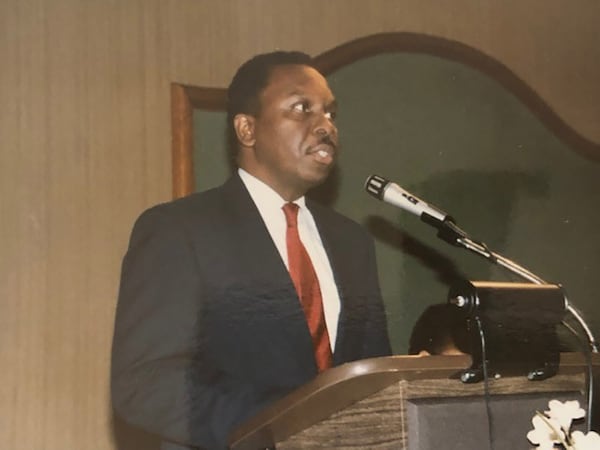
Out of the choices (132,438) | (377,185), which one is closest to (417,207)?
(377,185)

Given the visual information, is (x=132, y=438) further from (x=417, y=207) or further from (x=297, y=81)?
(x=297, y=81)

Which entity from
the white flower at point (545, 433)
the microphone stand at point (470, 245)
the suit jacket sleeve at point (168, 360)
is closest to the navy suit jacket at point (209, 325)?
the suit jacket sleeve at point (168, 360)

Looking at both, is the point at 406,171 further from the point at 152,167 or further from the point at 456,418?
the point at 456,418

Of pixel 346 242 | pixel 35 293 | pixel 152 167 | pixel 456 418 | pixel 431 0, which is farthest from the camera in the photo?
pixel 431 0

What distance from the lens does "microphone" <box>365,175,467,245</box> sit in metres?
1.67

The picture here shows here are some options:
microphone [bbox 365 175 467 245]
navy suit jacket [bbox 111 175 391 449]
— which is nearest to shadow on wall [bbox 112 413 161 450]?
navy suit jacket [bbox 111 175 391 449]

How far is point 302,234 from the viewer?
1896mm

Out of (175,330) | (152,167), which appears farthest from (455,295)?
(152,167)

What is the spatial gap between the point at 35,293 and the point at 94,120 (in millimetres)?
329

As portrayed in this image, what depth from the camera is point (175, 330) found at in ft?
5.47

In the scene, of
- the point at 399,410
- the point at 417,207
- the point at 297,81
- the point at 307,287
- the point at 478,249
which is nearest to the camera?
the point at 399,410

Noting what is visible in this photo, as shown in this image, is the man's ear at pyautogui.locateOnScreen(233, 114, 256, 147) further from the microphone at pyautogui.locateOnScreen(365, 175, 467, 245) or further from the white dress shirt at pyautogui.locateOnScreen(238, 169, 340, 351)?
the microphone at pyautogui.locateOnScreen(365, 175, 467, 245)

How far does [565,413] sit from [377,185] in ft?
2.36

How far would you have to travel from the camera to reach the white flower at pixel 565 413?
125 cm
